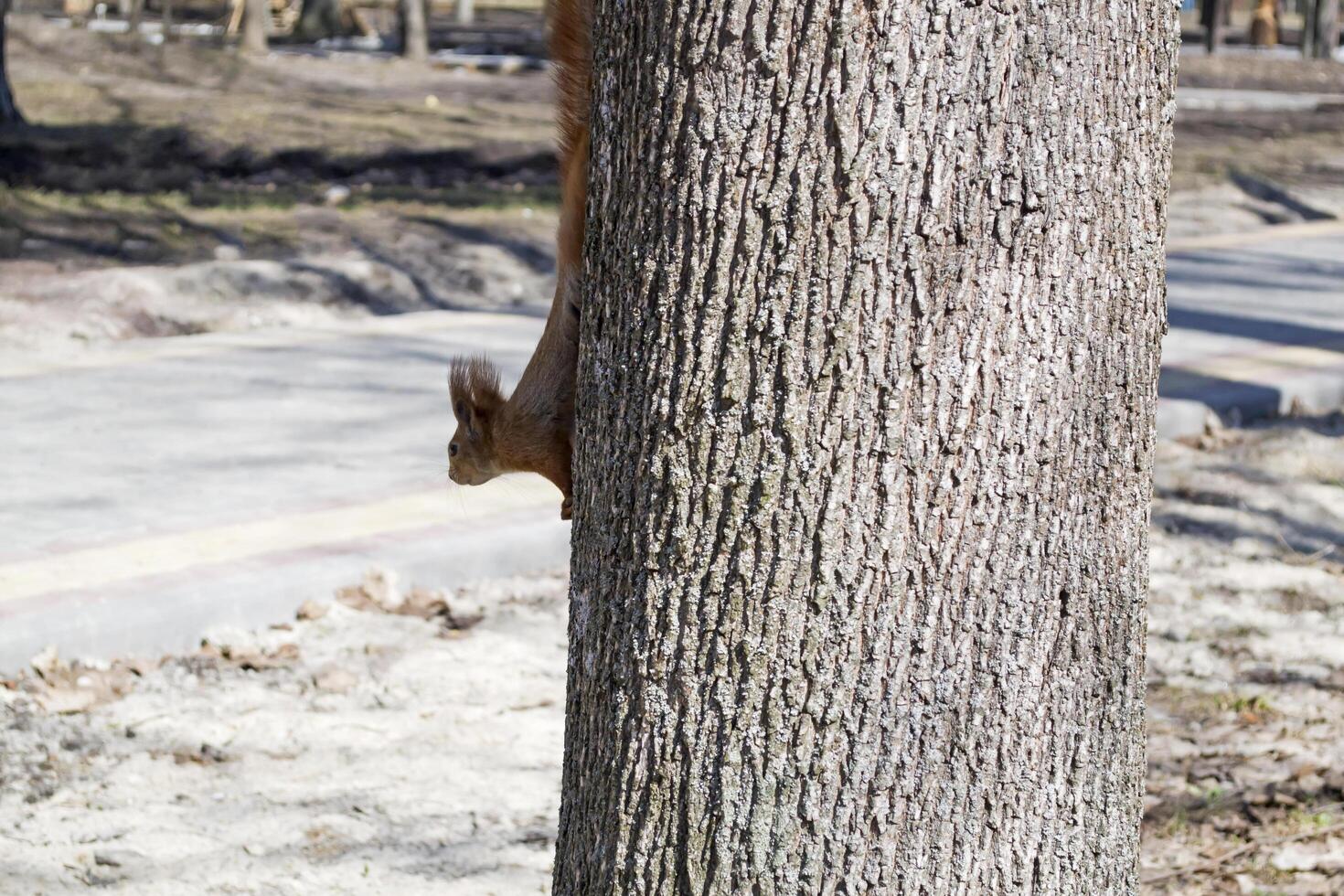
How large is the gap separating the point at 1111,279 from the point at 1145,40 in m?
0.29

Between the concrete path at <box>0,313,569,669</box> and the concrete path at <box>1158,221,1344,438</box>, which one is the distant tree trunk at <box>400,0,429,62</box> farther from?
the concrete path at <box>0,313,569,669</box>

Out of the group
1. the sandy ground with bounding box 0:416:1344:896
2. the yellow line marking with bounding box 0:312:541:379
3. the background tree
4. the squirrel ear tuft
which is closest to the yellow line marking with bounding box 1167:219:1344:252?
the yellow line marking with bounding box 0:312:541:379

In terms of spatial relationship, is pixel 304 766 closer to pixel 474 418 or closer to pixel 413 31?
pixel 474 418

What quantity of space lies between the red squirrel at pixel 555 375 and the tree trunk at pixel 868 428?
240 millimetres

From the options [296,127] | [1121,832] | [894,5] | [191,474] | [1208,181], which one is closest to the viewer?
[894,5]

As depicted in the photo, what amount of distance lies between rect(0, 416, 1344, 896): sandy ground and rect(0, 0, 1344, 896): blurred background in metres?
0.01

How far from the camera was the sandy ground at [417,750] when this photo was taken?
3.55 m

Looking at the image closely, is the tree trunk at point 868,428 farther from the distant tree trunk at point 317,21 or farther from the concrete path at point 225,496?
the distant tree trunk at point 317,21

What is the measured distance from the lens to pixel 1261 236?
42.6 feet

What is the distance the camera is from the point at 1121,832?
7.29 feet

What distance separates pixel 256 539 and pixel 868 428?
12.1ft

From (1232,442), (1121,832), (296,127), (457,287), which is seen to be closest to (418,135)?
(296,127)

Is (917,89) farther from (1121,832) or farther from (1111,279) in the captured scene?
(1121,832)

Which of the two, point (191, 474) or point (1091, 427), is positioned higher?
point (1091, 427)
